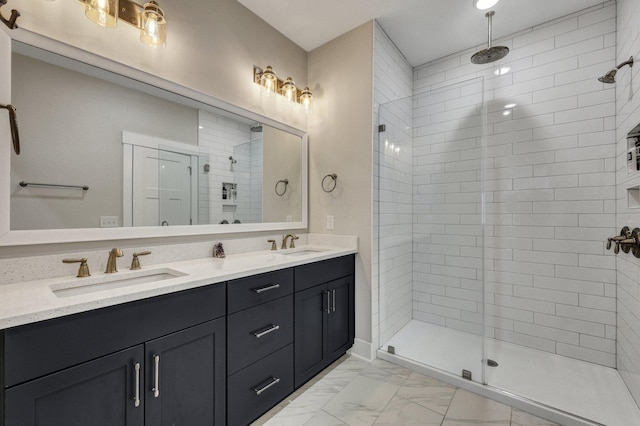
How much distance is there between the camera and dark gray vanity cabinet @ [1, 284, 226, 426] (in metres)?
0.85

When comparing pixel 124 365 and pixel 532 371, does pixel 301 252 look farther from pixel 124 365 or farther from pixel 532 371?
pixel 532 371

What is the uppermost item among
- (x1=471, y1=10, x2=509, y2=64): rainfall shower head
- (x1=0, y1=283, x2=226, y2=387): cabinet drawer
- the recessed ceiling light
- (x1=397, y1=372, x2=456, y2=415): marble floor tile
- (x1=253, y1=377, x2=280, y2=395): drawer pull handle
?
the recessed ceiling light

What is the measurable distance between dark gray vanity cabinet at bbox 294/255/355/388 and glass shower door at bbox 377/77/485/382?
1.12 feet

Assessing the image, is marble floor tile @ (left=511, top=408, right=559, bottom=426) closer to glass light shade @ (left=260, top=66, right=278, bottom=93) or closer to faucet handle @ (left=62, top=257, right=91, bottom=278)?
faucet handle @ (left=62, top=257, right=91, bottom=278)

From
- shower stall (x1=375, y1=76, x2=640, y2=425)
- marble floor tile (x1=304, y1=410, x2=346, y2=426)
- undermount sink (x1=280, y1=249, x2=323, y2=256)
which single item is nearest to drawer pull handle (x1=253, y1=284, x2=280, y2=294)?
undermount sink (x1=280, y1=249, x2=323, y2=256)

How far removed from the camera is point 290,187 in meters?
2.54

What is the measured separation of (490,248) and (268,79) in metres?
2.44

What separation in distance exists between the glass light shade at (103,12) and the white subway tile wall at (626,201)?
9.66 ft

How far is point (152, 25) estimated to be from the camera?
155 centimetres

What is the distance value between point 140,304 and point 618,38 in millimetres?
3474

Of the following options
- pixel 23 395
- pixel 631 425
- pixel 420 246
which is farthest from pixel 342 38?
pixel 631 425

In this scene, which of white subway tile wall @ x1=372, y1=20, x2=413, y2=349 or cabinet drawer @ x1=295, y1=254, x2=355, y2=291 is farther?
white subway tile wall @ x1=372, y1=20, x2=413, y2=349

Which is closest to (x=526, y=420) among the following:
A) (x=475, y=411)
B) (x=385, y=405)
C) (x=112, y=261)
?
(x=475, y=411)

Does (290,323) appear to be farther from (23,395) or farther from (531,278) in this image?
(531,278)
